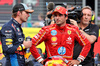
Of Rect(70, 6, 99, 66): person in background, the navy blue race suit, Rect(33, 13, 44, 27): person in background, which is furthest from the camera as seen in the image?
Rect(33, 13, 44, 27): person in background

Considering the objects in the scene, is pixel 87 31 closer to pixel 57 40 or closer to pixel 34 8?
pixel 57 40

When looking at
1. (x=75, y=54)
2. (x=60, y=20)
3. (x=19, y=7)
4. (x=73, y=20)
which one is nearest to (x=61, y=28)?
(x=60, y=20)

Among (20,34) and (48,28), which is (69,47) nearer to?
(48,28)

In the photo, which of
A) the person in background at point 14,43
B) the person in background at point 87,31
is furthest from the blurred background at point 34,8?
the person in background at point 14,43

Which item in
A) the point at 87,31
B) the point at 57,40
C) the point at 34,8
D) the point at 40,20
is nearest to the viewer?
the point at 57,40

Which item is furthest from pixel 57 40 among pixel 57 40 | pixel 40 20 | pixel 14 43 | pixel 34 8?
pixel 34 8

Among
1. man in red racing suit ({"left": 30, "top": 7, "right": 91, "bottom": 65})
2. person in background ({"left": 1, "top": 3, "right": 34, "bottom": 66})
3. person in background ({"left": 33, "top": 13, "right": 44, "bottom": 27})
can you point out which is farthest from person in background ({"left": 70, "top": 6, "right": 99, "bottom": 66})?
person in background ({"left": 33, "top": 13, "right": 44, "bottom": 27})

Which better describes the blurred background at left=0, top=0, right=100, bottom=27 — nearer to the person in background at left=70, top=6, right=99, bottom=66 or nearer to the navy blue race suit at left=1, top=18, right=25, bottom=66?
the person in background at left=70, top=6, right=99, bottom=66

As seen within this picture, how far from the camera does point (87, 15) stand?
560 cm

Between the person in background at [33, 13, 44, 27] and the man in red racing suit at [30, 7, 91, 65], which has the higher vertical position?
the man in red racing suit at [30, 7, 91, 65]

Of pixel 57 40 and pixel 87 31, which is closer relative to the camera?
pixel 57 40

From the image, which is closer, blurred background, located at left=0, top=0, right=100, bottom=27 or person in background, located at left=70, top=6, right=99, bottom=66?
person in background, located at left=70, top=6, right=99, bottom=66

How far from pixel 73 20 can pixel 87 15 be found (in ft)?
2.41

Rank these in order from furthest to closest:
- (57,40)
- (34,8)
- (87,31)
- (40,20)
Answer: (34,8) → (40,20) → (87,31) → (57,40)
